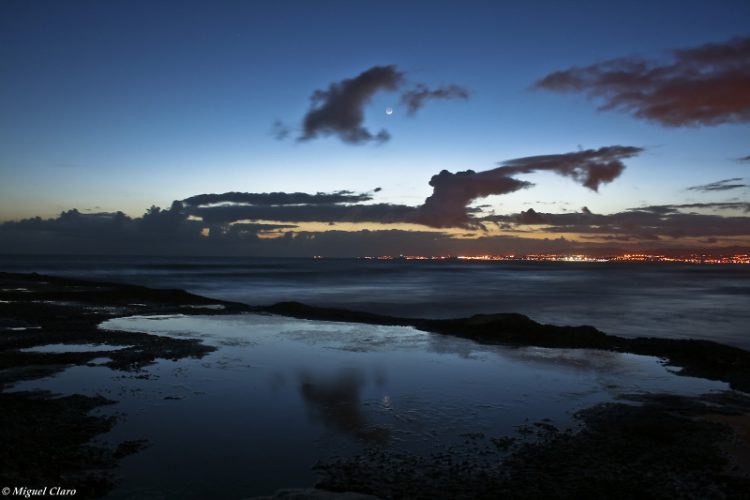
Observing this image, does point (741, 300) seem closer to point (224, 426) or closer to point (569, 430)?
point (569, 430)

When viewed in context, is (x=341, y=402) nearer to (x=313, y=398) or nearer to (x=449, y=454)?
(x=313, y=398)

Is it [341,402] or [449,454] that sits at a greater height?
[449,454]

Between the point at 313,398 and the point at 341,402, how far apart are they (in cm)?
86

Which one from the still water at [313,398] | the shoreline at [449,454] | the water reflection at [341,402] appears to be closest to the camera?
the shoreline at [449,454]

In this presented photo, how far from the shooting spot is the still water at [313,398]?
30.4 feet

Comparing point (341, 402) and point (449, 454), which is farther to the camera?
point (341, 402)

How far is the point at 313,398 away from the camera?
13602 millimetres

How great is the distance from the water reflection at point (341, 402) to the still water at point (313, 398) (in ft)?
0.10

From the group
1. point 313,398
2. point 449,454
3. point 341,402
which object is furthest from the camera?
point 313,398

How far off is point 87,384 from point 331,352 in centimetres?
890

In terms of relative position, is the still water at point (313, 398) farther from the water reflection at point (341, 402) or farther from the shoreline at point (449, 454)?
the shoreline at point (449, 454)

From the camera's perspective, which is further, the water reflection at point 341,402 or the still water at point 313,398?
the water reflection at point 341,402

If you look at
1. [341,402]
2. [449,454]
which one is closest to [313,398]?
[341,402]

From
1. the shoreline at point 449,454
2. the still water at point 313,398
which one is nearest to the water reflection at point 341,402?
the still water at point 313,398
